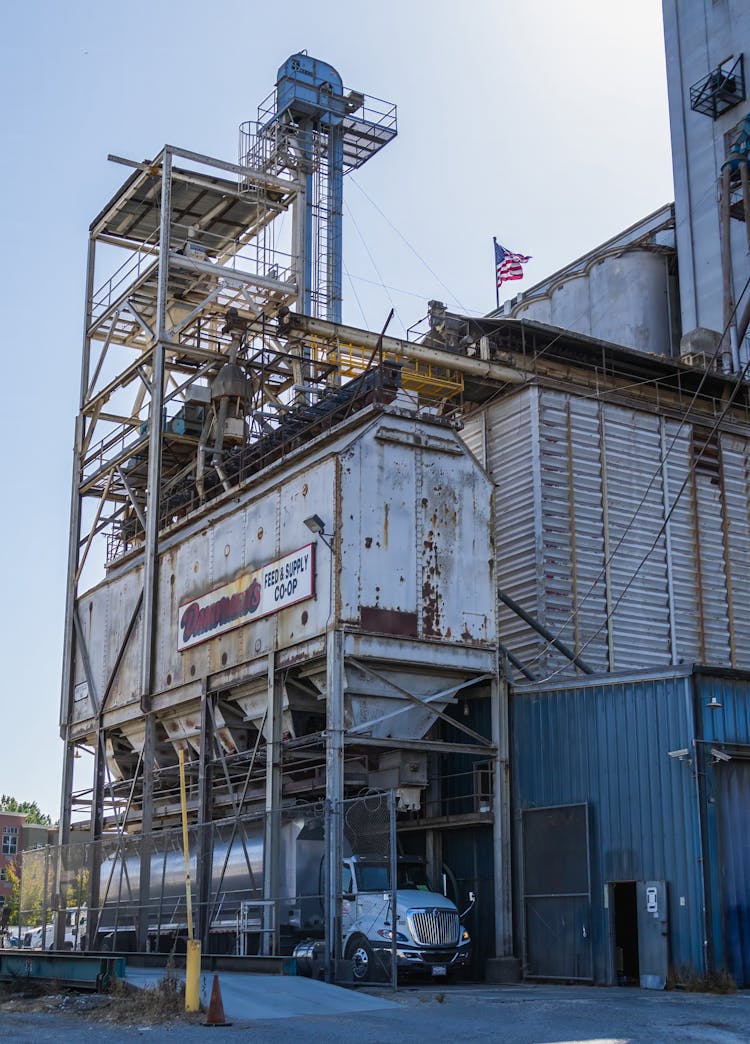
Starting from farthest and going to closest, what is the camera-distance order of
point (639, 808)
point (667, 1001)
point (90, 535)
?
point (90, 535) → point (639, 808) → point (667, 1001)

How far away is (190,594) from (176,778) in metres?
5.57

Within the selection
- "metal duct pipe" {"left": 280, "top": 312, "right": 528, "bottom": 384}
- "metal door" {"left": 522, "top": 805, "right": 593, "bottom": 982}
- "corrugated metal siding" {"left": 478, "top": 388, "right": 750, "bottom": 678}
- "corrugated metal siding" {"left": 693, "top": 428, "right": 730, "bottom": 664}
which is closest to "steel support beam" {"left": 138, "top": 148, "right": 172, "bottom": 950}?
"metal duct pipe" {"left": 280, "top": 312, "right": 528, "bottom": 384}

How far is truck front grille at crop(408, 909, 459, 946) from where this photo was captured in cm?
2331

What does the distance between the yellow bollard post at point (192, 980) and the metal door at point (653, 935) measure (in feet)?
28.4

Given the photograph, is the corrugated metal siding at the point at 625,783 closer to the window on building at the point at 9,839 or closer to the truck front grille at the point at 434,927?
the truck front grille at the point at 434,927

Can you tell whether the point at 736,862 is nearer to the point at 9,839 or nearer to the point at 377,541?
the point at 377,541

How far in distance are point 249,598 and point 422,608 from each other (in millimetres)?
4416

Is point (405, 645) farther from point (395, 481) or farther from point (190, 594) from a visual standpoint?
point (190, 594)

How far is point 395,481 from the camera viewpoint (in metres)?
26.9

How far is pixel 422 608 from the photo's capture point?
2652cm

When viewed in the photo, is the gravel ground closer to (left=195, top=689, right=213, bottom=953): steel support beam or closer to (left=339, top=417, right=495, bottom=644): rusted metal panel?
(left=195, top=689, right=213, bottom=953): steel support beam

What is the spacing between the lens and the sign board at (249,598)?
26734 millimetres

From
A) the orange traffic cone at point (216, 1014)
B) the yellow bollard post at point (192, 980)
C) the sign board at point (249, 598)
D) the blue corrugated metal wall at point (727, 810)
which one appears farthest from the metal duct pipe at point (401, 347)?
the orange traffic cone at point (216, 1014)

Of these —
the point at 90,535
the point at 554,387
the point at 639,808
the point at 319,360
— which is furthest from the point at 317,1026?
the point at 90,535
